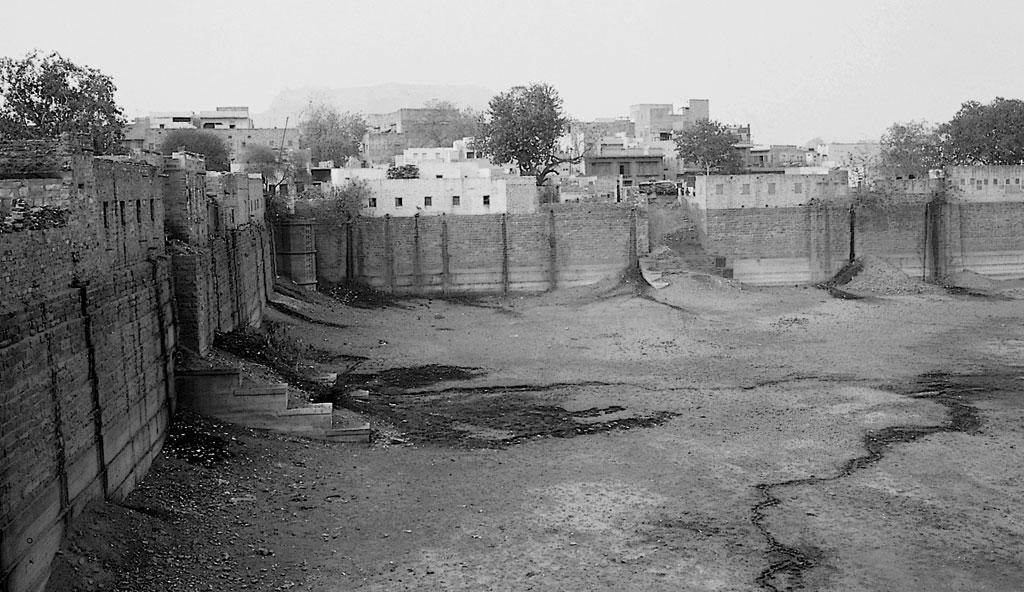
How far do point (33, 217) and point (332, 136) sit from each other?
74741 millimetres

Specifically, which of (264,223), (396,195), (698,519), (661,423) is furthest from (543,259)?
(698,519)

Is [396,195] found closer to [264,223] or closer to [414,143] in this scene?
[264,223]

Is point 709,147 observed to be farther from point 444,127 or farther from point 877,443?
point 877,443

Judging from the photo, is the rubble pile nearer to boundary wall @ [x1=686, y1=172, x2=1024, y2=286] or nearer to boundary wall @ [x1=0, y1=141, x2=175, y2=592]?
boundary wall @ [x1=0, y1=141, x2=175, y2=592]

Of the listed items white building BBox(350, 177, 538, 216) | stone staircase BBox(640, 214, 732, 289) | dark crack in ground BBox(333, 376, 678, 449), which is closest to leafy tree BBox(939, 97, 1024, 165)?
stone staircase BBox(640, 214, 732, 289)

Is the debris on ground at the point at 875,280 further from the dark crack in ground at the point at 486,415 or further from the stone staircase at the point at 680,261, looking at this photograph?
the dark crack in ground at the point at 486,415

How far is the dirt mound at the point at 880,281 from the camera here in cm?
5528

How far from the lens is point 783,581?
17.2 meters

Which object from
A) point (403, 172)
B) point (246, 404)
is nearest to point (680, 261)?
point (403, 172)

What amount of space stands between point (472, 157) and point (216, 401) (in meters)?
49.5

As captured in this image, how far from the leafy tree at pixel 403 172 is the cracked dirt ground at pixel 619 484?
79.1 feet

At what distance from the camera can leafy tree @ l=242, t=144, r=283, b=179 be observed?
231 ft

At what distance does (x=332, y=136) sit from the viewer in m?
92.2

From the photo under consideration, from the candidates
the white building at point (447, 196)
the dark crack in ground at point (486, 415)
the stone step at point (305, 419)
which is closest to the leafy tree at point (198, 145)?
the white building at point (447, 196)
